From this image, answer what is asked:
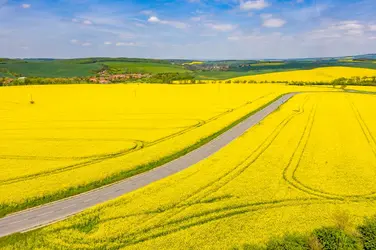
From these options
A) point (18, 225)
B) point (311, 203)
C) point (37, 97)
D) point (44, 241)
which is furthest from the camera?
point (37, 97)

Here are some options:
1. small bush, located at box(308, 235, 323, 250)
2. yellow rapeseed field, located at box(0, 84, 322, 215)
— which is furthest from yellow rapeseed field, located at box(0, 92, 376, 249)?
yellow rapeseed field, located at box(0, 84, 322, 215)

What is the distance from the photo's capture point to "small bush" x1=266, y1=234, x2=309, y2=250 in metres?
22.7

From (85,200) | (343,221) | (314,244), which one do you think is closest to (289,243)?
(314,244)

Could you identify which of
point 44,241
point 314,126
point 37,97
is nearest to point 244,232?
point 44,241

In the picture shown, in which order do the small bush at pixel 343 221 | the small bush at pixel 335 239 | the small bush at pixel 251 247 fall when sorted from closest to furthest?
the small bush at pixel 335 239 < the small bush at pixel 251 247 < the small bush at pixel 343 221

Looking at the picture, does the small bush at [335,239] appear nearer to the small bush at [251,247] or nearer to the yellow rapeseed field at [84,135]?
the small bush at [251,247]

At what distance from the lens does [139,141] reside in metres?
55.2

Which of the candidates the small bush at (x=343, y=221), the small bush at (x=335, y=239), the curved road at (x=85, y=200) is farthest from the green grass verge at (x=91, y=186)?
the small bush at (x=343, y=221)

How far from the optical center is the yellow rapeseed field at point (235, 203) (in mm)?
24797

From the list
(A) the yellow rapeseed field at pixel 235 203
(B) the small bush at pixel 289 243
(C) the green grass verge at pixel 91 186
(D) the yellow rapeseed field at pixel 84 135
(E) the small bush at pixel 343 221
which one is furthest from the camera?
(D) the yellow rapeseed field at pixel 84 135

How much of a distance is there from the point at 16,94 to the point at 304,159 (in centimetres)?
11058

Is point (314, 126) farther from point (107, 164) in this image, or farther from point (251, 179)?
point (107, 164)

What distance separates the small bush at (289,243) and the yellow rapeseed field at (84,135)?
21.5m

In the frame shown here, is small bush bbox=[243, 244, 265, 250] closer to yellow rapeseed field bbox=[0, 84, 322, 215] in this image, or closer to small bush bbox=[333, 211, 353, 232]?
small bush bbox=[333, 211, 353, 232]
